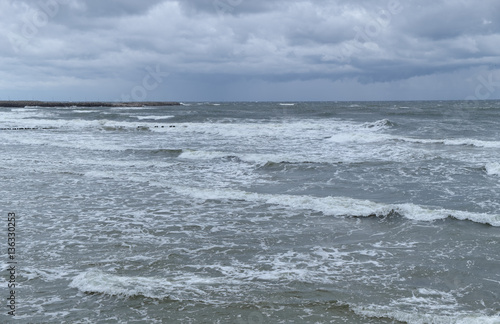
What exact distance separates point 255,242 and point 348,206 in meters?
3.81

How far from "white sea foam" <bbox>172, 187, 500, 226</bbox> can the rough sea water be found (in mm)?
50

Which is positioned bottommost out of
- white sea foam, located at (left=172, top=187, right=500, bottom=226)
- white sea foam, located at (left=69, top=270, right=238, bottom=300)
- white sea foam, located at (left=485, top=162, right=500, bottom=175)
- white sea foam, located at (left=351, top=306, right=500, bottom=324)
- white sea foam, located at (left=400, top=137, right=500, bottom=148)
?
white sea foam, located at (left=351, top=306, right=500, bottom=324)

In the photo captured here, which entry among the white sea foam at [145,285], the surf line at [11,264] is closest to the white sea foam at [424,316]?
the white sea foam at [145,285]

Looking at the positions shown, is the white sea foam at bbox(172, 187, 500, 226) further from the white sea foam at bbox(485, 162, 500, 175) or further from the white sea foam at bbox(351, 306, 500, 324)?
the white sea foam at bbox(485, 162, 500, 175)

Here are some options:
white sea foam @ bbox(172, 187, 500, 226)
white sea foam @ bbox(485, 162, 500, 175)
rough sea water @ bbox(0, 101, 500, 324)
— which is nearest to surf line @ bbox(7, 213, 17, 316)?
rough sea water @ bbox(0, 101, 500, 324)

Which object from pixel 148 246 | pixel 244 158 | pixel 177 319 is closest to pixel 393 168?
pixel 244 158

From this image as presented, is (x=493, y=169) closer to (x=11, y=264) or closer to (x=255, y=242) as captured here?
(x=255, y=242)

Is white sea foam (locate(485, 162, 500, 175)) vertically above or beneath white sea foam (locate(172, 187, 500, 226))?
above

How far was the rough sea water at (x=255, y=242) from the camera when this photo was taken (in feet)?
20.6

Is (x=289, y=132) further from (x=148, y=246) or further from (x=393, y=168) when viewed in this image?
(x=148, y=246)

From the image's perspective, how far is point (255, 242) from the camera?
914 centimetres

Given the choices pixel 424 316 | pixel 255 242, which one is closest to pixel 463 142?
pixel 255 242

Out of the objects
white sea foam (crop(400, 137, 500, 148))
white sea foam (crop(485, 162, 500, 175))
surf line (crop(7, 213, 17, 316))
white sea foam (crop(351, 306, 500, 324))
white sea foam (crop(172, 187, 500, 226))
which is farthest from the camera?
white sea foam (crop(400, 137, 500, 148))

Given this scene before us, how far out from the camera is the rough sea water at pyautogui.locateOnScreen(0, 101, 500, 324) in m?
6.29
